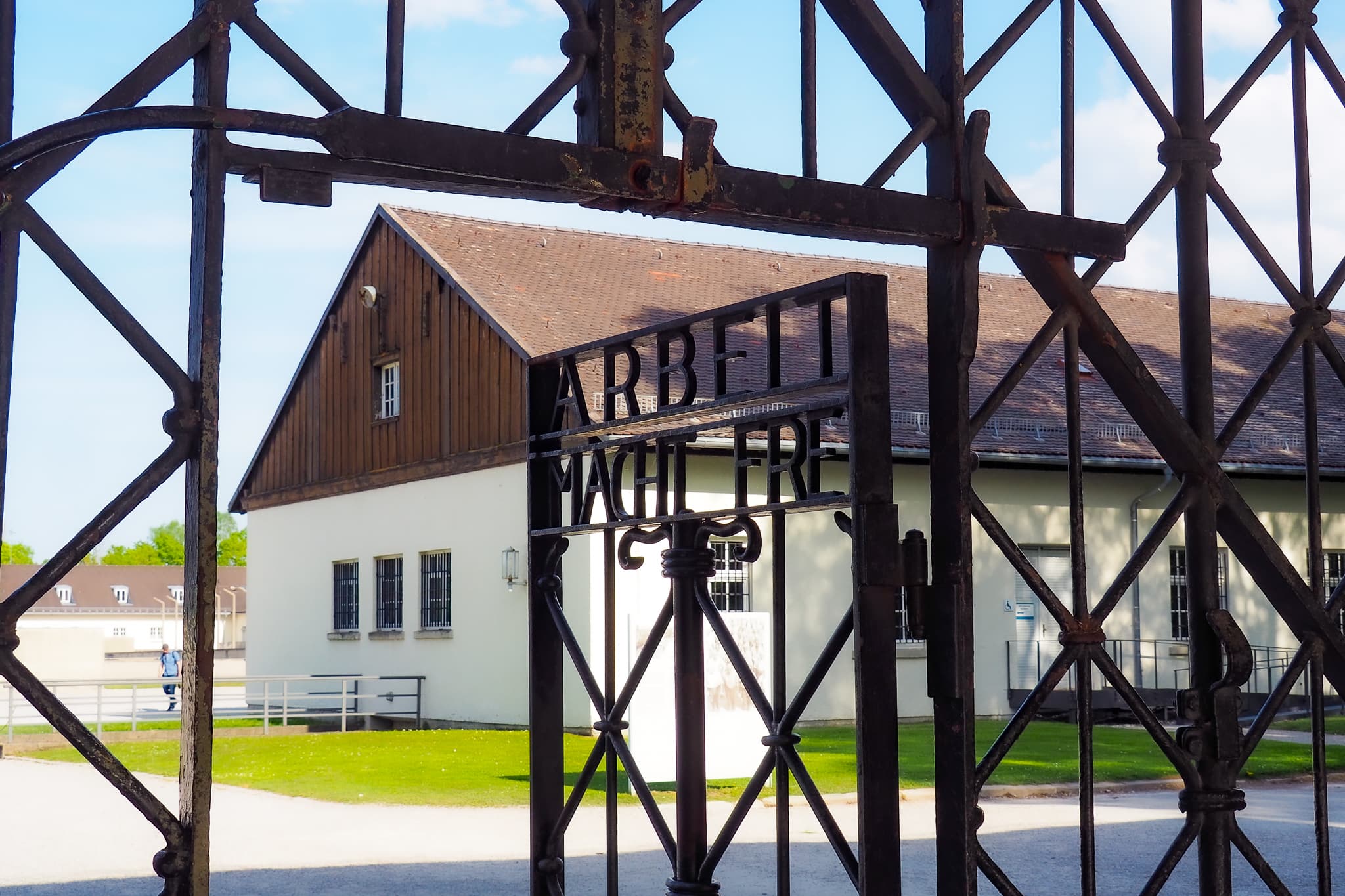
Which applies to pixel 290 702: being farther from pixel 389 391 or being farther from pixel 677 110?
pixel 677 110

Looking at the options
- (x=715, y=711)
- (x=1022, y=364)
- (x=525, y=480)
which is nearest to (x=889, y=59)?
(x=1022, y=364)

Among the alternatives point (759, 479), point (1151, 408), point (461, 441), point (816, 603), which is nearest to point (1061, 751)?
point (816, 603)

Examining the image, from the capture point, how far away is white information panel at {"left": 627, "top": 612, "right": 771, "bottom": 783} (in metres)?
12.0

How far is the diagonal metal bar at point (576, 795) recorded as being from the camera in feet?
14.0

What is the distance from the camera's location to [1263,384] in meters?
3.89

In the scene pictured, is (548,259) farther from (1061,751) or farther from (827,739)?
(1061,751)

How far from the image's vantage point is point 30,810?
1308 cm

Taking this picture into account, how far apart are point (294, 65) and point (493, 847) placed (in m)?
7.85

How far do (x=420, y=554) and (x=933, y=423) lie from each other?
2058cm

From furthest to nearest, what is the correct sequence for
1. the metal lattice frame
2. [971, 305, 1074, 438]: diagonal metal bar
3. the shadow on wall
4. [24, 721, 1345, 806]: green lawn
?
1. [24, 721, 1345, 806]: green lawn
2. the shadow on wall
3. [971, 305, 1074, 438]: diagonal metal bar
4. the metal lattice frame

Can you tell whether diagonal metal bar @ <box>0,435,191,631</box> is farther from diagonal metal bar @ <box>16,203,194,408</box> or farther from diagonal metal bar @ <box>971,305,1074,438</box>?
diagonal metal bar @ <box>971,305,1074,438</box>

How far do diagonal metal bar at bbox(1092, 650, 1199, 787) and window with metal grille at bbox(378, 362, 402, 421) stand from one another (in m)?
21.4

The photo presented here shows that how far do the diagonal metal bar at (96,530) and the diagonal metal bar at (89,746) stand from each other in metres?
0.08

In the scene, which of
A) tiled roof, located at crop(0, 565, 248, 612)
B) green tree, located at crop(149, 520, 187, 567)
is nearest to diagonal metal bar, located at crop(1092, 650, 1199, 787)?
tiled roof, located at crop(0, 565, 248, 612)
